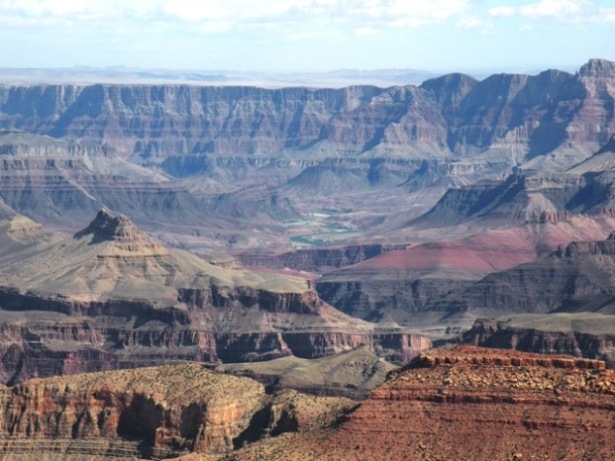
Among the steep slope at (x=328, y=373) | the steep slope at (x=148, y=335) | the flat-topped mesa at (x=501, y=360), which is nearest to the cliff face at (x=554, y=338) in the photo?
the steep slope at (x=328, y=373)

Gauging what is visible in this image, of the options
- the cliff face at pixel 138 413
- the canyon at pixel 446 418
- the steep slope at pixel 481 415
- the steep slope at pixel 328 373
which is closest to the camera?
the steep slope at pixel 481 415

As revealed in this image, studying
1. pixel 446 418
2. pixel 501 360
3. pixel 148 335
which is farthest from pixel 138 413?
pixel 148 335

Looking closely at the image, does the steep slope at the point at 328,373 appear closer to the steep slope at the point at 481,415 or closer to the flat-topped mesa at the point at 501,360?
the flat-topped mesa at the point at 501,360

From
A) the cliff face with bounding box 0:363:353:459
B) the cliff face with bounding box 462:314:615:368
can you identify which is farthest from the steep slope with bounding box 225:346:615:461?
the cliff face with bounding box 462:314:615:368

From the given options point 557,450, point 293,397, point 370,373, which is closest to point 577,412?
point 557,450

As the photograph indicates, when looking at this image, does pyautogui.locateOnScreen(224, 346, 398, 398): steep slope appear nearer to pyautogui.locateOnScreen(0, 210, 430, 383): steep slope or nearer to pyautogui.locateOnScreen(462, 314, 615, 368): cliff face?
pyautogui.locateOnScreen(462, 314, 615, 368): cliff face

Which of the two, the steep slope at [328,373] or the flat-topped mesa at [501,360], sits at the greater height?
the flat-topped mesa at [501,360]

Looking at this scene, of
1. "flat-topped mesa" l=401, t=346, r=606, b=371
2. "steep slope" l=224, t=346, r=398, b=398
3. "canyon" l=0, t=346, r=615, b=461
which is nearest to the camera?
"canyon" l=0, t=346, r=615, b=461

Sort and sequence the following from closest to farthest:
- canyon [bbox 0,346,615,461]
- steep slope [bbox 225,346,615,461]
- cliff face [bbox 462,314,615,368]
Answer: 1. steep slope [bbox 225,346,615,461]
2. canyon [bbox 0,346,615,461]
3. cliff face [bbox 462,314,615,368]
